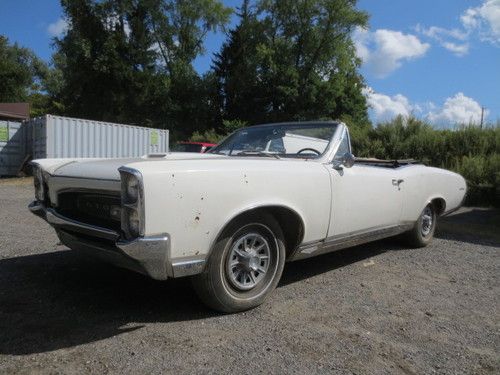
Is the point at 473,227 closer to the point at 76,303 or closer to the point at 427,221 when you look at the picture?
the point at 427,221

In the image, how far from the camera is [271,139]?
4715 mm

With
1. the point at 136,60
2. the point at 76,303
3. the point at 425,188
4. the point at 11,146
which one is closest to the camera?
the point at 76,303

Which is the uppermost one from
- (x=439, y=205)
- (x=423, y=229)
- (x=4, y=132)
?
(x=4, y=132)

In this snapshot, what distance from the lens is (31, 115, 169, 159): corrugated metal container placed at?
15172mm

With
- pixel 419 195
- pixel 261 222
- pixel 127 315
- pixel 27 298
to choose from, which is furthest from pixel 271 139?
pixel 27 298

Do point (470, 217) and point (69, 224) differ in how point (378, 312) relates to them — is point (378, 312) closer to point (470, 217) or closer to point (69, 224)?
point (69, 224)

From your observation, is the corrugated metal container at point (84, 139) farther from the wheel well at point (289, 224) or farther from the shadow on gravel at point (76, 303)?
the wheel well at point (289, 224)

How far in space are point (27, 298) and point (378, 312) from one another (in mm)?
2774

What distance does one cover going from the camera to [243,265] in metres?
3.34

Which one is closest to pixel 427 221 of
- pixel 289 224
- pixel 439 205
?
pixel 439 205

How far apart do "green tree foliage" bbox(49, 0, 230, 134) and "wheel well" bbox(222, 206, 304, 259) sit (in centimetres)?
3272

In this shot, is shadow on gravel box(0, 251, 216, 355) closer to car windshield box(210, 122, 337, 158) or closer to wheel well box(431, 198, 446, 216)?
car windshield box(210, 122, 337, 158)

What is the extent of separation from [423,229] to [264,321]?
136 inches

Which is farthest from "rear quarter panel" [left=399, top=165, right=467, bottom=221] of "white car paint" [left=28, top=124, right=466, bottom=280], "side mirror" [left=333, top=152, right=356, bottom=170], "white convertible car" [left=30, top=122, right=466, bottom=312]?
"side mirror" [left=333, top=152, right=356, bottom=170]
